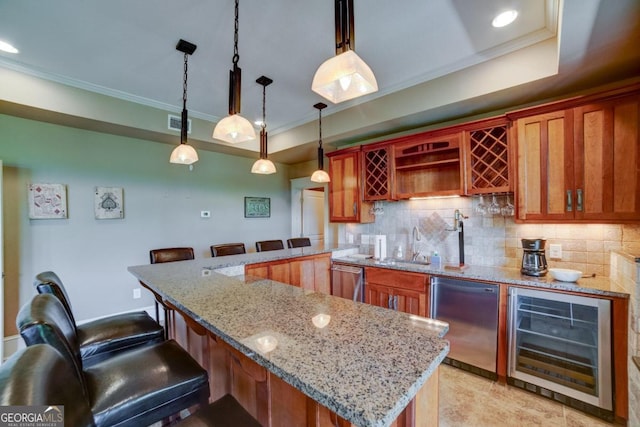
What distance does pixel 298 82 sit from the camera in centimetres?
287

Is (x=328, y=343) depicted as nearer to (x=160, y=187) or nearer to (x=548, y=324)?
(x=548, y=324)

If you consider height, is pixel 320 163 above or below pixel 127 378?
above

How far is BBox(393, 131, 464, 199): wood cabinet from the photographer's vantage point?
2.86 meters

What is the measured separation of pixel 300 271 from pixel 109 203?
2.63 meters

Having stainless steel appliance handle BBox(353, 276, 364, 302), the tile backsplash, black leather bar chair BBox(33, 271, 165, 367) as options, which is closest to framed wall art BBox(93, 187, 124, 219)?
black leather bar chair BBox(33, 271, 165, 367)

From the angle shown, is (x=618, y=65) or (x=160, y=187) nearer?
(x=618, y=65)

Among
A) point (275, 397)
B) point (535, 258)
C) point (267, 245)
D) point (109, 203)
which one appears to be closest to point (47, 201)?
point (109, 203)

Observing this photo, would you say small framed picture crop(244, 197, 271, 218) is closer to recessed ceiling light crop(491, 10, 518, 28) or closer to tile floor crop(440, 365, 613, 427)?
tile floor crop(440, 365, 613, 427)

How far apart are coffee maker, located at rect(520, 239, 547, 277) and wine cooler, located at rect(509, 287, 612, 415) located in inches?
10.3

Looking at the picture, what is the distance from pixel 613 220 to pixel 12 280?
18.4 feet

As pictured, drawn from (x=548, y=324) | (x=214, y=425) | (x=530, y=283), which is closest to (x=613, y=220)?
(x=530, y=283)

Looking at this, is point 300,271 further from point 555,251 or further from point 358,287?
point 555,251

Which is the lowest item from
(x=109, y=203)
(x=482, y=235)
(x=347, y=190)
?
(x=482, y=235)

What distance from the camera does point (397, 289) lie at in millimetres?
2842
